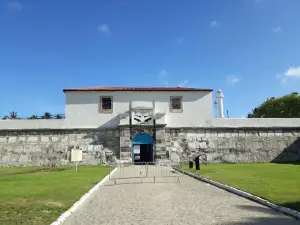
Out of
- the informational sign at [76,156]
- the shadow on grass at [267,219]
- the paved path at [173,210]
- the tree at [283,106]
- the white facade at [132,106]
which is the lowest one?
the shadow on grass at [267,219]

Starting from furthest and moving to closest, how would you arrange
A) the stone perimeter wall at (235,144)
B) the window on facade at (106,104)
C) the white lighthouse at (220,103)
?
the white lighthouse at (220,103) < the window on facade at (106,104) < the stone perimeter wall at (235,144)

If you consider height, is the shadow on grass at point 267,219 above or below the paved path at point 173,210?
below

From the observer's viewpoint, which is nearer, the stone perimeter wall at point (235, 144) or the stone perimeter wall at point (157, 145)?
the stone perimeter wall at point (157, 145)

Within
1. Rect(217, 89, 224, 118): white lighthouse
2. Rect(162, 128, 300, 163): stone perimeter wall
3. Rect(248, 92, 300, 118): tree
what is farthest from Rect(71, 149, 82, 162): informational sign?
Rect(248, 92, 300, 118): tree

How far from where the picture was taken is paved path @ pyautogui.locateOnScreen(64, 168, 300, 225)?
272 inches

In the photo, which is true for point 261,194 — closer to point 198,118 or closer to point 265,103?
point 198,118

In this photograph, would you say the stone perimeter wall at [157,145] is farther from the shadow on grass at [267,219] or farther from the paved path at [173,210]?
the shadow on grass at [267,219]

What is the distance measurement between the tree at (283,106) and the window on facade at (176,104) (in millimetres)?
25746

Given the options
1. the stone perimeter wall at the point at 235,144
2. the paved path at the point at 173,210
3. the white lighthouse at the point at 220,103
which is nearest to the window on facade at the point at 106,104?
the stone perimeter wall at the point at 235,144

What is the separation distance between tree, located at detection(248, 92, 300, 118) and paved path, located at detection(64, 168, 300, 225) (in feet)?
135

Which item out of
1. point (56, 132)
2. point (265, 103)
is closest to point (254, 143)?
point (56, 132)

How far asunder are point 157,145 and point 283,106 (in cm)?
2938

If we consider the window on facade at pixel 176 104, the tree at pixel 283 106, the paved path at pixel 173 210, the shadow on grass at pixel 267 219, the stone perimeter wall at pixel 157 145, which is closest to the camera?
the shadow on grass at pixel 267 219

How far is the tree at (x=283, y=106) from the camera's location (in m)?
48.0
